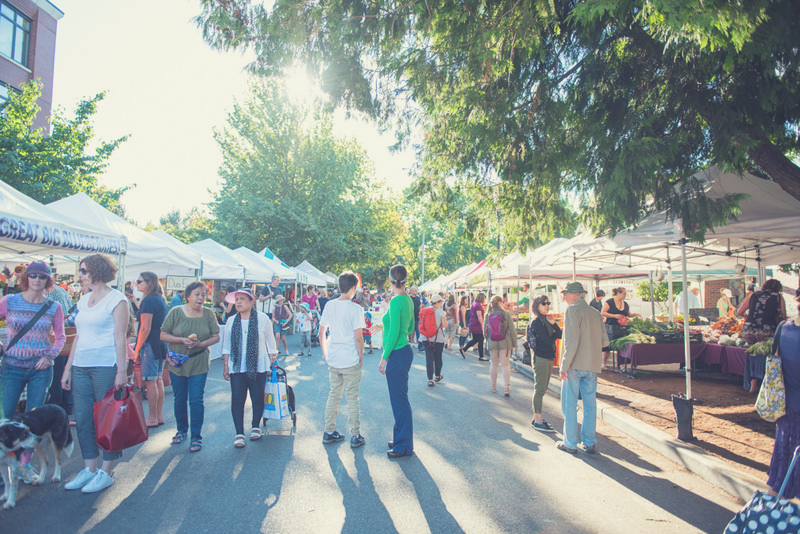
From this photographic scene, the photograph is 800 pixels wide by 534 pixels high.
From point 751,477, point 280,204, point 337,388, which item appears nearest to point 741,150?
point 751,477

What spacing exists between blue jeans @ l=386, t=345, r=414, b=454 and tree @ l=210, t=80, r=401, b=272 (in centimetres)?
2576

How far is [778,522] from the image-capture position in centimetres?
248

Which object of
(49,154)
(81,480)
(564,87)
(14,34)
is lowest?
(81,480)

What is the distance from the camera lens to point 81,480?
428cm

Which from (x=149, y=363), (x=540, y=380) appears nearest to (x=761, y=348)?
(x=540, y=380)

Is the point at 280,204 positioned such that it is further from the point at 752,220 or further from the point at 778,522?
the point at 778,522

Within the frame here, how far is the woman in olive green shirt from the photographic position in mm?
5457

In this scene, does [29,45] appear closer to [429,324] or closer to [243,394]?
[429,324]

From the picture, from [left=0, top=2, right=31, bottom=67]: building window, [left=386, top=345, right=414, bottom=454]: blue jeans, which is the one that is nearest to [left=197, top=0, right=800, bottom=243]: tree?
[left=386, top=345, right=414, bottom=454]: blue jeans

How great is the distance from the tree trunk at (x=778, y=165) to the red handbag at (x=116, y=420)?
7.06 meters

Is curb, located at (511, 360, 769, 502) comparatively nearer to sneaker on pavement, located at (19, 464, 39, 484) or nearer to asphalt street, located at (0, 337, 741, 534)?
asphalt street, located at (0, 337, 741, 534)

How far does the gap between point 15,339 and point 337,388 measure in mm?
3179

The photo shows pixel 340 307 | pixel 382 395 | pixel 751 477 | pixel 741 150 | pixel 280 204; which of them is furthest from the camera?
pixel 280 204

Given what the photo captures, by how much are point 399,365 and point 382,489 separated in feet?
4.60
